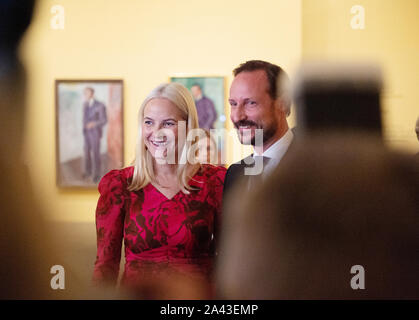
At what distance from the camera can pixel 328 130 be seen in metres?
0.88

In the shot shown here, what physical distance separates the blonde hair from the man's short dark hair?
125mm

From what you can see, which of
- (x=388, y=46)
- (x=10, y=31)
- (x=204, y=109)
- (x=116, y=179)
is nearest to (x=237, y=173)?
(x=204, y=109)

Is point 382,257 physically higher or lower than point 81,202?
lower

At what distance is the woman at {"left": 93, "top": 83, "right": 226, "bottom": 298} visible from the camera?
0.82 metres

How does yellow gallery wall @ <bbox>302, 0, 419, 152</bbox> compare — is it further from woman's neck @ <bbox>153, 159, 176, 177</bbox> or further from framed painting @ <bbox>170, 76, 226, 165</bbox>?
woman's neck @ <bbox>153, 159, 176, 177</bbox>

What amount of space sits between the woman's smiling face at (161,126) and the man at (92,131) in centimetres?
11

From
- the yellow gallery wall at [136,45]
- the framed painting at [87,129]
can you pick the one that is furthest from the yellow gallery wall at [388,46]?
the framed painting at [87,129]

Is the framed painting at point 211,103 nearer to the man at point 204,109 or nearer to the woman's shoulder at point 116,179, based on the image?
the man at point 204,109

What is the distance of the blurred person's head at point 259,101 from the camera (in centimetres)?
83

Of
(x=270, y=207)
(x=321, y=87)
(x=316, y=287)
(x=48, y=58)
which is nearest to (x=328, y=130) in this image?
(x=321, y=87)

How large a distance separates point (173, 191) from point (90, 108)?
27 centimetres
